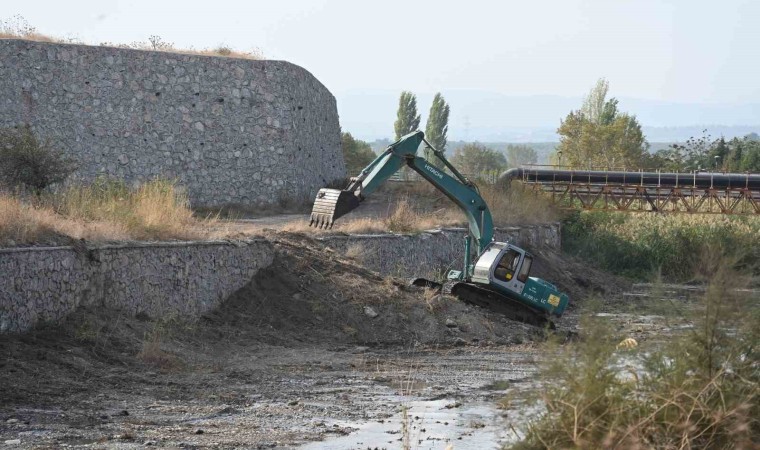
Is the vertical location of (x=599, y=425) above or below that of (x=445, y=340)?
above

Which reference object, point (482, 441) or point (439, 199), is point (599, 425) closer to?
point (482, 441)

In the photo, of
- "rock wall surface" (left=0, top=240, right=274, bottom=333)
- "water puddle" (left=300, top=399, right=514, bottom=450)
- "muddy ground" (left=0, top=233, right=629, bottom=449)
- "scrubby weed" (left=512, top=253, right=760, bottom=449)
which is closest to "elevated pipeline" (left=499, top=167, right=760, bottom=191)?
"muddy ground" (left=0, top=233, right=629, bottom=449)

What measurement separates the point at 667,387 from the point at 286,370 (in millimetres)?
9208

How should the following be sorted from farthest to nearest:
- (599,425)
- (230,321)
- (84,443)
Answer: (230,321) → (84,443) → (599,425)

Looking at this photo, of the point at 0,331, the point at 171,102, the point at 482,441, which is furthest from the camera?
the point at 171,102

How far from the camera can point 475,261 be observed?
93.2ft

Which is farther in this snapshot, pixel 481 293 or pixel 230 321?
pixel 481 293

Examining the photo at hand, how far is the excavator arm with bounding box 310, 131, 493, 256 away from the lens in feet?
87.9

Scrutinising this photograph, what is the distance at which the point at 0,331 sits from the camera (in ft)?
59.3

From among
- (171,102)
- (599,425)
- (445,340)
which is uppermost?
(171,102)

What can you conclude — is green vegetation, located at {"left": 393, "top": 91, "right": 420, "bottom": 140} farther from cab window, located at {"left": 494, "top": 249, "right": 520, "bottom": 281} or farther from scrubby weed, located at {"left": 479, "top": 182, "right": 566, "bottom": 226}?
cab window, located at {"left": 494, "top": 249, "right": 520, "bottom": 281}

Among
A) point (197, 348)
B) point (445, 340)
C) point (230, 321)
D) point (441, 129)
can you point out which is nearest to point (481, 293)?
point (445, 340)

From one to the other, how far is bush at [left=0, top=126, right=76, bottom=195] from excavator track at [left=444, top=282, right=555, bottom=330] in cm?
1033

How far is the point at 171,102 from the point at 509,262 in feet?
53.0
